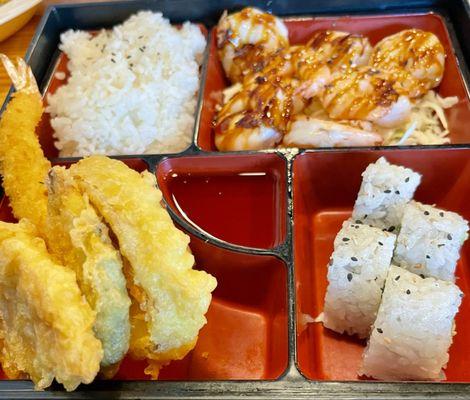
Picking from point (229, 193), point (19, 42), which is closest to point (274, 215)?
point (229, 193)

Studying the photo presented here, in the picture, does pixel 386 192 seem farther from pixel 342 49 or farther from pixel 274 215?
pixel 342 49

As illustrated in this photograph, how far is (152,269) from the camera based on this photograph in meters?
1.19

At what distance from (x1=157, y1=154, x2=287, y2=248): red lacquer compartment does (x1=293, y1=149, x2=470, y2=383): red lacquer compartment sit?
0.11 m

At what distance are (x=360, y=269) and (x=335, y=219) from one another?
59cm

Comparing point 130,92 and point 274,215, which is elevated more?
→ point 130,92

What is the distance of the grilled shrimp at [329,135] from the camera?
6.15 ft

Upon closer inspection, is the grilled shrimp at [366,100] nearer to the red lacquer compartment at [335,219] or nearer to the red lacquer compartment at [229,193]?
the red lacquer compartment at [335,219]

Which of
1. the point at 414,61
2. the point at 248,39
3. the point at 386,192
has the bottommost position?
the point at 386,192

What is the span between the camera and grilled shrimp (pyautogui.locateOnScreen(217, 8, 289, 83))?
7.35ft

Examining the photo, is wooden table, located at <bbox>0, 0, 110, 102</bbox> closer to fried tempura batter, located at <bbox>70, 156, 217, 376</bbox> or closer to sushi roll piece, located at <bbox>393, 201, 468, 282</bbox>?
fried tempura batter, located at <bbox>70, 156, 217, 376</bbox>

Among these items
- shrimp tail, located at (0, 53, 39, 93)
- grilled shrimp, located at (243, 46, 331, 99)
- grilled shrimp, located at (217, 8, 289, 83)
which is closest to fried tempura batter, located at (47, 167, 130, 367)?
shrimp tail, located at (0, 53, 39, 93)

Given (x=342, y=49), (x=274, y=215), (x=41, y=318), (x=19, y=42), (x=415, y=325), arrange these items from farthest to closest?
(x=19, y=42) → (x=342, y=49) → (x=274, y=215) → (x=415, y=325) → (x=41, y=318)

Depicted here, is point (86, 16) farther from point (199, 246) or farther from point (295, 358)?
point (295, 358)

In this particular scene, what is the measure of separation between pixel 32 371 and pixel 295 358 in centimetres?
68
